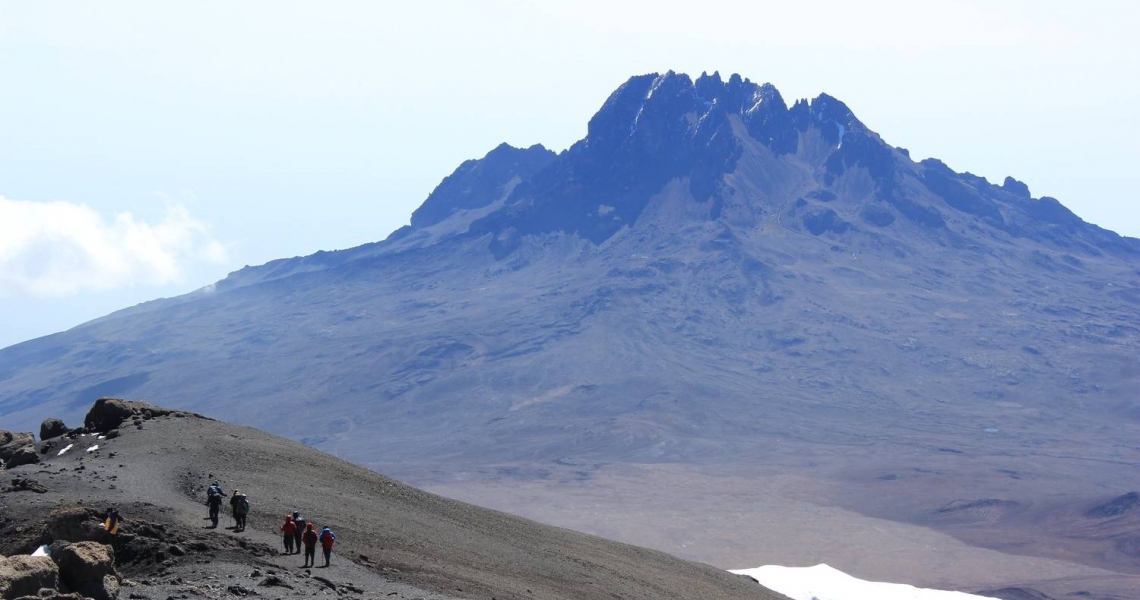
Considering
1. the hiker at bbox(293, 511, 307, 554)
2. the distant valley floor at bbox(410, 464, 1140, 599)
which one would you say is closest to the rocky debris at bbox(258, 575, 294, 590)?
the hiker at bbox(293, 511, 307, 554)

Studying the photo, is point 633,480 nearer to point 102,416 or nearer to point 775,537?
point 775,537

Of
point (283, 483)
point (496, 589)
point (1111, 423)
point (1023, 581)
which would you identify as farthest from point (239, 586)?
point (1111, 423)

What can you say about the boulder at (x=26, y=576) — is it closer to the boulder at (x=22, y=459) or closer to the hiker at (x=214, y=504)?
the hiker at (x=214, y=504)

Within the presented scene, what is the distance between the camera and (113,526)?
26078mm

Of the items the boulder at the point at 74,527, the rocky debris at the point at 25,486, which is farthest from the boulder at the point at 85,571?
the rocky debris at the point at 25,486

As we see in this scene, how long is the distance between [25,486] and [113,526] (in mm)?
6458

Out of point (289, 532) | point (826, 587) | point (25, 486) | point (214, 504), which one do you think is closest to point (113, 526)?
point (214, 504)

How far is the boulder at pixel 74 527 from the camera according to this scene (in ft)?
86.3

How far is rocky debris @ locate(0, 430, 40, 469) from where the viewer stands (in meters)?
35.9

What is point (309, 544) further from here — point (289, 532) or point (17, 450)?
point (17, 450)

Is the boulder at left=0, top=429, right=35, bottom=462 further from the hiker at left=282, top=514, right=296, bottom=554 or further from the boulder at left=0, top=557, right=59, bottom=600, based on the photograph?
the boulder at left=0, top=557, right=59, bottom=600

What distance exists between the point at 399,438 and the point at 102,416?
155 meters

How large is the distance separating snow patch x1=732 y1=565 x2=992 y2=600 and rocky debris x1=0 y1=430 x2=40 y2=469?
4773 cm

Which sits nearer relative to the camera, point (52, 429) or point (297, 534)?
point (297, 534)
